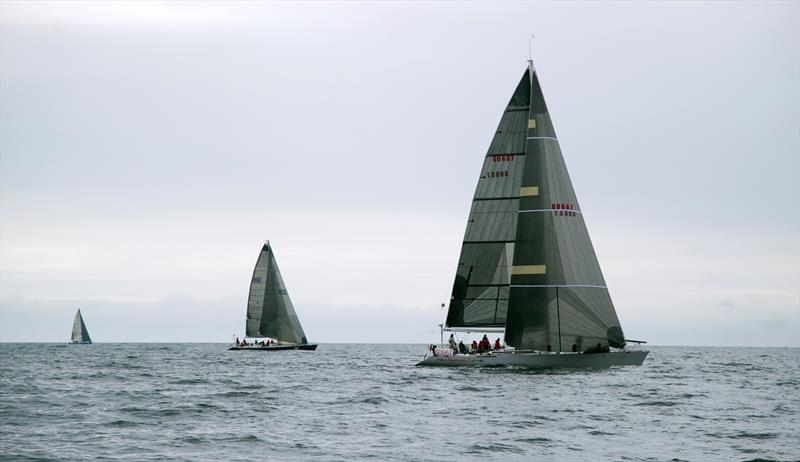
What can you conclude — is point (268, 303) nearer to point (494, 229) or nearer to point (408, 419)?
point (494, 229)

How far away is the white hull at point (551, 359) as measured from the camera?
52.8m

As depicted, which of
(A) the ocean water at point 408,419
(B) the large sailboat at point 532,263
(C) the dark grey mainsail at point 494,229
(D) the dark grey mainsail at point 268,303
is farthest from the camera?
(D) the dark grey mainsail at point 268,303

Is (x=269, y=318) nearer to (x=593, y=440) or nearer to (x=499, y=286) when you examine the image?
(x=499, y=286)

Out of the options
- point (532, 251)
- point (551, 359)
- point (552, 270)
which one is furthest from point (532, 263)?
point (551, 359)

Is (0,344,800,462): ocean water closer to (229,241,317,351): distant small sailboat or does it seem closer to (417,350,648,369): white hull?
(417,350,648,369): white hull

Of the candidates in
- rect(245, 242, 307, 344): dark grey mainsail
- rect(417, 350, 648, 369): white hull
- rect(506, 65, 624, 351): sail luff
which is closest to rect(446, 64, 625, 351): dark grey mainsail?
rect(506, 65, 624, 351): sail luff

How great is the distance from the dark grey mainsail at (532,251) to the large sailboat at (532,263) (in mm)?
55

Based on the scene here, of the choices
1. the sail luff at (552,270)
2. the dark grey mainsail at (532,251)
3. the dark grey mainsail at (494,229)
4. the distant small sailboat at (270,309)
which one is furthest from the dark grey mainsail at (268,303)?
the sail luff at (552,270)

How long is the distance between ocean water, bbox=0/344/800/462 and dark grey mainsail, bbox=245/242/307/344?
5484cm

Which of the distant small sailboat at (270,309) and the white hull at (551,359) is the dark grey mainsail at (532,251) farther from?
the distant small sailboat at (270,309)

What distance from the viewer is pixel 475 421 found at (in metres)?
33.1

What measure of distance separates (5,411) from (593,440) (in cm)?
2072

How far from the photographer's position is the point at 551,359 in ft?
174

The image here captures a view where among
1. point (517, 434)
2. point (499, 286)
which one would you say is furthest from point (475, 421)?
point (499, 286)
